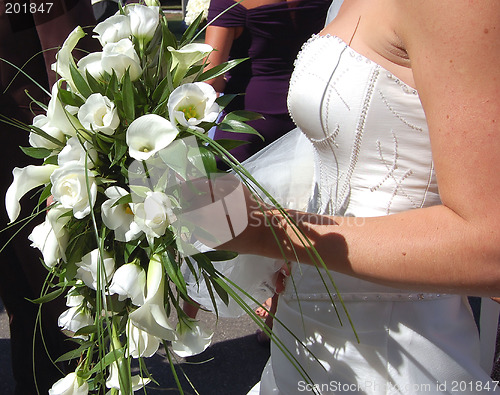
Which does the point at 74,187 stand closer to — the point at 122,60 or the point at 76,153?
the point at 76,153

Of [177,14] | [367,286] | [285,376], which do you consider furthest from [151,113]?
[177,14]

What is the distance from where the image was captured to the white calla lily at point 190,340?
2.97 ft

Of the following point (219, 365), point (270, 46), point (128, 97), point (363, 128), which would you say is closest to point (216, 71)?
point (128, 97)

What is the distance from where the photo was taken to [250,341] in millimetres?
2785

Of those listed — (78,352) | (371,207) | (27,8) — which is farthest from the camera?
(27,8)

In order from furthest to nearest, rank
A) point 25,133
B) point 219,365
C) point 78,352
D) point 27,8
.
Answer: point 219,365 → point 25,133 → point 27,8 → point 78,352

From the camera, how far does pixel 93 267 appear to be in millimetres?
842

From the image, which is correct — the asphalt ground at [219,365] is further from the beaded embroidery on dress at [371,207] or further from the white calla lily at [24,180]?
the white calla lily at [24,180]

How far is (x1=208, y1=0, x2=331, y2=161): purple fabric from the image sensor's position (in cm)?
234

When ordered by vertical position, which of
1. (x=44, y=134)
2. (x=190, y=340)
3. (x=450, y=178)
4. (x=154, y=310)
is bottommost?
(x=190, y=340)

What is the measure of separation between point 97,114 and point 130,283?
0.26 meters

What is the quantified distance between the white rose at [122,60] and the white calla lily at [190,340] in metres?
0.42

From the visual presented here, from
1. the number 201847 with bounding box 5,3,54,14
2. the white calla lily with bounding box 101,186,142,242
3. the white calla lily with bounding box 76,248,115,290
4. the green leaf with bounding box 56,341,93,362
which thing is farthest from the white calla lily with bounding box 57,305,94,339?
the number 201847 with bounding box 5,3,54,14

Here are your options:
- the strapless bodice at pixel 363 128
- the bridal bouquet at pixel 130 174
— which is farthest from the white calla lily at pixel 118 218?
the strapless bodice at pixel 363 128
